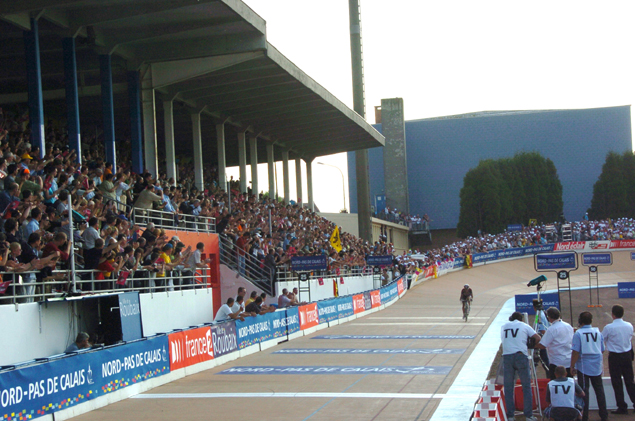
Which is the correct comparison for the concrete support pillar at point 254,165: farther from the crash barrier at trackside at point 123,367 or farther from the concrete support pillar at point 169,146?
the crash barrier at trackside at point 123,367

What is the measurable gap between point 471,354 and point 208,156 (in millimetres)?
33604

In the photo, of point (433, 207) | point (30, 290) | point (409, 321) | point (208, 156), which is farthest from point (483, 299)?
point (433, 207)

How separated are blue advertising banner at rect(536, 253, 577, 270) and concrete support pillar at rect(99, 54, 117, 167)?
15139 mm

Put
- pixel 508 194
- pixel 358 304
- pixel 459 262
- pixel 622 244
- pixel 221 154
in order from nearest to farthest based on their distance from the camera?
1. pixel 358 304
2. pixel 221 154
3. pixel 459 262
4. pixel 622 244
5. pixel 508 194

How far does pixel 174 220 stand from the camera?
74.1ft

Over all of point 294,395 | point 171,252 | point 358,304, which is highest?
point 171,252

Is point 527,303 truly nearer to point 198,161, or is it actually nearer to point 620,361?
point 620,361

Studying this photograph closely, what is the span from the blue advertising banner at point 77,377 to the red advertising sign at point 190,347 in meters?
0.32

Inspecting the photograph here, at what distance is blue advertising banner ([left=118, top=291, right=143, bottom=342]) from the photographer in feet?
48.5

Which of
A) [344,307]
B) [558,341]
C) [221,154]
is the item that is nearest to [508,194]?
[221,154]

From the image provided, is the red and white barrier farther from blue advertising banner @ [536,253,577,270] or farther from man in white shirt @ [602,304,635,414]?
blue advertising banner @ [536,253,577,270]

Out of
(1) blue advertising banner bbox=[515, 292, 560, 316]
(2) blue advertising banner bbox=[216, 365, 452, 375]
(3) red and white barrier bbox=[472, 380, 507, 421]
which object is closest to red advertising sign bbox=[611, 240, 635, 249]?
(1) blue advertising banner bbox=[515, 292, 560, 316]

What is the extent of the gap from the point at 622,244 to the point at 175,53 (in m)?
56.1

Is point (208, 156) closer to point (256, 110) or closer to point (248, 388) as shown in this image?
point (256, 110)
